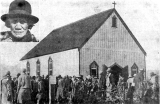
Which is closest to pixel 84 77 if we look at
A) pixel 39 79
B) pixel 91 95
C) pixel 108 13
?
pixel 91 95

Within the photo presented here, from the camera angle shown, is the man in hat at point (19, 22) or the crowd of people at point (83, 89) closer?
the crowd of people at point (83, 89)

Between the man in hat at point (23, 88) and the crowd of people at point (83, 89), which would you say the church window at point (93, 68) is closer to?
the crowd of people at point (83, 89)

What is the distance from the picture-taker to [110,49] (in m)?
10.1

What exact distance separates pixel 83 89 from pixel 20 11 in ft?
10.4

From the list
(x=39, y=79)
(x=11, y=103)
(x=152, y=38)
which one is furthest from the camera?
(x=152, y=38)

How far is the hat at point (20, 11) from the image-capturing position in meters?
9.02

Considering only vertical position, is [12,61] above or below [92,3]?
below

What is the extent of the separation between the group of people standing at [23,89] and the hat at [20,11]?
1.66 meters

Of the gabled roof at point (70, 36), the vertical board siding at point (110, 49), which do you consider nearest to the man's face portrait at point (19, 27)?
the gabled roof at point (70, 36)

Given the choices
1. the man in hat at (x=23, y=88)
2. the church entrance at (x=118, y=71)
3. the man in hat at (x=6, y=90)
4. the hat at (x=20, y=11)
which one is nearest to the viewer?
the man in hat at (x=23, y=88)

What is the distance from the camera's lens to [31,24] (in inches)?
363

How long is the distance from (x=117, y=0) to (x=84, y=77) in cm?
267

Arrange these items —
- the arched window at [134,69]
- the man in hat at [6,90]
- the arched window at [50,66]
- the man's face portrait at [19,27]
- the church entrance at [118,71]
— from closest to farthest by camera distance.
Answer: the man in hat at [6,90] < the man's face portrait at [19,27] < the arched window at [50,66] < the church entrance at [118,71] < the arched window at [134,69]

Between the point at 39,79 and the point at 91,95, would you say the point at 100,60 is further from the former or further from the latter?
Answer: the point at 39,79
